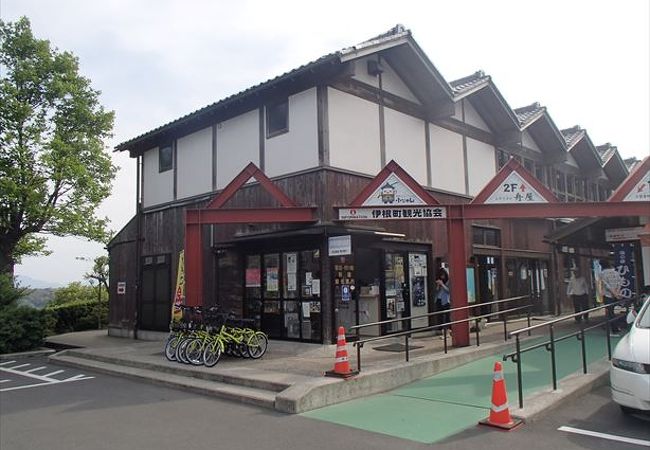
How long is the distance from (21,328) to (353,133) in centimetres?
1106

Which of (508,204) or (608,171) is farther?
(608,171)

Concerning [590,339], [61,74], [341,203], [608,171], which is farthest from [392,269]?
[608,171]

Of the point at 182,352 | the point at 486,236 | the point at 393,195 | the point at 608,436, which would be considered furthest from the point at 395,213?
the point at 486,236

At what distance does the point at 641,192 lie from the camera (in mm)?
10898

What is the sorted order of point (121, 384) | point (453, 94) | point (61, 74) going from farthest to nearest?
point (61, 74)
point (453, 94)
point (121, 384)

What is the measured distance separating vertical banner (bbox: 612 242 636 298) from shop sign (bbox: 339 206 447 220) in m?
6.32

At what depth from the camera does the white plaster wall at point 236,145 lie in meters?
13.5

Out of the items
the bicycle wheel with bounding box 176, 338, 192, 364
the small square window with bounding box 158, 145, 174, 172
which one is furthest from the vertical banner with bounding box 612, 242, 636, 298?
the small square window with bounding box 158, 145, 174, 172

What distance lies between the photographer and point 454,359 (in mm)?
9906

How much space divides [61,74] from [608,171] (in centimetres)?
2367

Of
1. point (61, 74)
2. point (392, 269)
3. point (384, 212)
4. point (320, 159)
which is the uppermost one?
point (61, 74)

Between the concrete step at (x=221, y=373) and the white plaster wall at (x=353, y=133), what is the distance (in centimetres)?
493

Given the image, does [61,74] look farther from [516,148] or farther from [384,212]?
[516,148]

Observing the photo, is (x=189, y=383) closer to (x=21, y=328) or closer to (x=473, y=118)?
(x=21, y=328)
